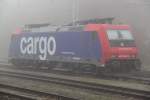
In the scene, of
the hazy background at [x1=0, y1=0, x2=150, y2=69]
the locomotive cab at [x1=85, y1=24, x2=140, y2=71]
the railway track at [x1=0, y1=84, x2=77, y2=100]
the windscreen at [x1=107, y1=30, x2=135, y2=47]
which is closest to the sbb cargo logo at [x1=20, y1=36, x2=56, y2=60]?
the locomotive cab at [x1=85, y1=24, x2=140, y2=71]

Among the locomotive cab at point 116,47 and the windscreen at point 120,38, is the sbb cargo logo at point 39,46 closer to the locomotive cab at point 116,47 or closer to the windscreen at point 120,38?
the locomotive cab at point 116,47

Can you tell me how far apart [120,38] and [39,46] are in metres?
6.09

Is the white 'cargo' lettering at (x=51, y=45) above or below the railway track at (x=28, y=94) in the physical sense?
above

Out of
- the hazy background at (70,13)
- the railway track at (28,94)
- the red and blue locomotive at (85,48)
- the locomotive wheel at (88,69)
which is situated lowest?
the railway track at (28,94)

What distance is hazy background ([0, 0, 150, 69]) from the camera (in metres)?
32.6

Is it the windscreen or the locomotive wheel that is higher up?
the windscreen

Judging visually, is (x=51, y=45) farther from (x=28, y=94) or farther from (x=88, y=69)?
(x=28, y=94)

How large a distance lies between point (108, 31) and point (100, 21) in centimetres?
168

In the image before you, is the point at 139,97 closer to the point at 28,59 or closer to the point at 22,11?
the point at 28,59

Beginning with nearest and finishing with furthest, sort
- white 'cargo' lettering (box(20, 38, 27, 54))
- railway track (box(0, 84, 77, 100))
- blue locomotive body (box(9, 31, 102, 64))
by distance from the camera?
railway track (box(0, 84, 77, 100)), blue locomotive body (box(9, 31, 102, 64)), white 'cargo' lettering (box(20, 38, 27, 54))

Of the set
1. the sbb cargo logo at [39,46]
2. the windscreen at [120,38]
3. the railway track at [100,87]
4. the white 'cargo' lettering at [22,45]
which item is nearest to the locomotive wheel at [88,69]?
the windscreen at [120,38]

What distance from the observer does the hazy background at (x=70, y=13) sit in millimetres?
32594

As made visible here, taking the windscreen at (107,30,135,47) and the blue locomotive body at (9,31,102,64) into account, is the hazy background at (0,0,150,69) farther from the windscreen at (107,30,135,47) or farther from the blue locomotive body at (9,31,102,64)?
the blue locomotive body at (9,31,102,64)

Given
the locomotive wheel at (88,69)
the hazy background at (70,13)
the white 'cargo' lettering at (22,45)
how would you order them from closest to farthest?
1. the locomotive wheel at (88,69)
2. the white 'cargo' lettering at (22,45)
3. the hazy background at (70,13)
